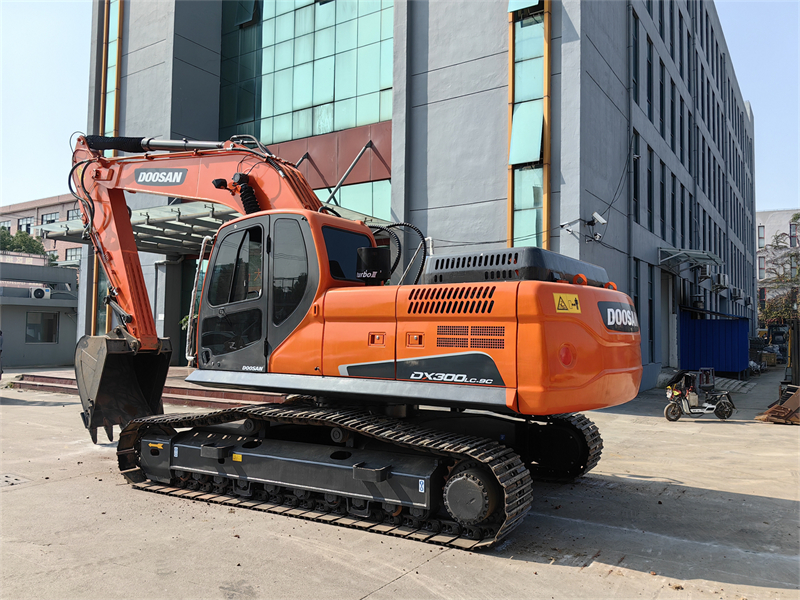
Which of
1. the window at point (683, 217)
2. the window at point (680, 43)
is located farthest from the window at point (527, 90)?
the window at point (683, 217)

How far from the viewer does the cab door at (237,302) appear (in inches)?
248

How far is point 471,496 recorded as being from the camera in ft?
16.6

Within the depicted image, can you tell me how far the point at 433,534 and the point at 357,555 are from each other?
75 cm

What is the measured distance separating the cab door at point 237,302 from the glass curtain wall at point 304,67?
13.3 m

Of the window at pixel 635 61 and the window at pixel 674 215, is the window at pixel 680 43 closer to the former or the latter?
the window at pixel 674 215

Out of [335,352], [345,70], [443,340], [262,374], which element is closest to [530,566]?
[443,340]

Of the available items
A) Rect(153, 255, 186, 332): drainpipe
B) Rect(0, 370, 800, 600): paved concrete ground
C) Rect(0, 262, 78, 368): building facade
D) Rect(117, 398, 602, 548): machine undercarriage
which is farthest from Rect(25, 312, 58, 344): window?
Rect(117, 398, 602, 548): machine undercarriage

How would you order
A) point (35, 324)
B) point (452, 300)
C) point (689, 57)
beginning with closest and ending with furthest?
point (452, 300) < point (35, 324) < point (689, 57)

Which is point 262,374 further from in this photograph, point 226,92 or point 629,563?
point 226,92

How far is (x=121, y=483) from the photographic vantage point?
7.23 metres

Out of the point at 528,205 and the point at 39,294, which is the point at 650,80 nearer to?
the point at 528,205

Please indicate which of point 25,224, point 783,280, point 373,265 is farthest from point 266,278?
point 25,224

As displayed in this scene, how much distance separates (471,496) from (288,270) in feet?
9.17

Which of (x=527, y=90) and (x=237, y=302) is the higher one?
(x=527, y=90)
